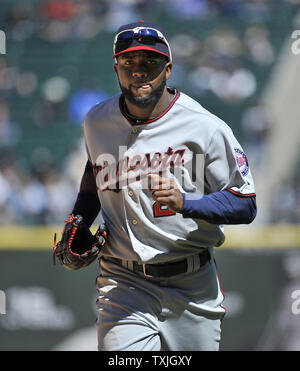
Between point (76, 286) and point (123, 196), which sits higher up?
point (123, 196)

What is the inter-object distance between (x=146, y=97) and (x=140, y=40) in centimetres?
25

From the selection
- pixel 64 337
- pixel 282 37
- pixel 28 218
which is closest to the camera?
pixel 64 337

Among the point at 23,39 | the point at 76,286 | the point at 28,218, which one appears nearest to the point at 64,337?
the point at 76,286

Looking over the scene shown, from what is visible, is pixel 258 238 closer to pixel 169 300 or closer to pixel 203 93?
pixel 169 300

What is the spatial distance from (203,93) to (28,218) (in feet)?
12.7

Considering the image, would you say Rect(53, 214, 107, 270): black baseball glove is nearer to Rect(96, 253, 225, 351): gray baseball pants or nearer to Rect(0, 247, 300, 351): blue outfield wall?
Rect(96, 253, 225, 351): gray baseball pants

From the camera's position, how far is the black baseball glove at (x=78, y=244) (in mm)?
2850

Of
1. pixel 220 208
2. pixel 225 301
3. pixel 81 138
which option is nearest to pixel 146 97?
pixel 220 208

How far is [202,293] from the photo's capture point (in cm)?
284

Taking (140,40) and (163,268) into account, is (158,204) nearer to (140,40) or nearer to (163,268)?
(163,268)

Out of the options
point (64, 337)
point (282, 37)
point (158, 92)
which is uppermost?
point (282, 37)

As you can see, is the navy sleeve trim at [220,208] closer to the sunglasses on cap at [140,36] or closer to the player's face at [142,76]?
the player's face at [142,76]

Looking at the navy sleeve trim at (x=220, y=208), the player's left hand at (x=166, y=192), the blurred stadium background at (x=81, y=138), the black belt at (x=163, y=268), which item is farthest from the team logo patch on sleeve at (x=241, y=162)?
the blurred stadium background at (x=81, y=138)

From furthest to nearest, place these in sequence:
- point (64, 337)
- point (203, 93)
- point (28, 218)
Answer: point (203, 93)
point (28, 218)
point (64, 337)
